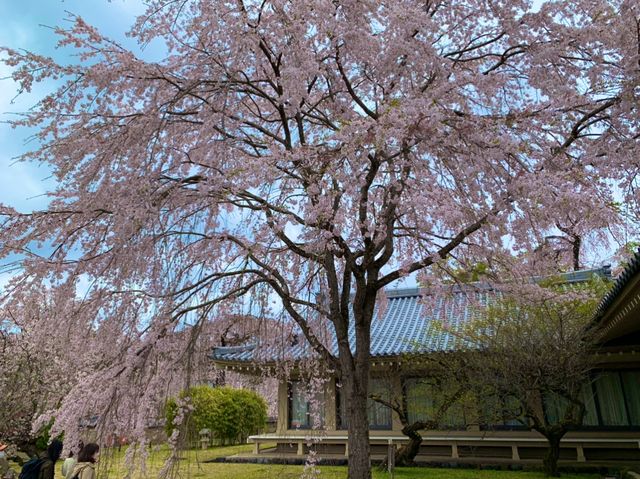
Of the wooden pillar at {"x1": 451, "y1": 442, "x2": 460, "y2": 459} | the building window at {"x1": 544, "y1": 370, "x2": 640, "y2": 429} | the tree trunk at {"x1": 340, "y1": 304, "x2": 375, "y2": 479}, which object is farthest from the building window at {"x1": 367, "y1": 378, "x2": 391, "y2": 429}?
the tree trunk at {"x1": 340, "y1": 304, "x2": 375, "y2": 479}

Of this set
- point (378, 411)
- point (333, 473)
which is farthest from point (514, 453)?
point (333, 473)

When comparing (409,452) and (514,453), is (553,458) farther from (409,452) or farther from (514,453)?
(409,452)

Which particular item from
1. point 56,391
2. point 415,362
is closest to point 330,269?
point 415,362

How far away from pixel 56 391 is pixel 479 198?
13131 millimetres

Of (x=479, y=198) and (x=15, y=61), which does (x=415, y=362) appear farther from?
(x=15, y=61)

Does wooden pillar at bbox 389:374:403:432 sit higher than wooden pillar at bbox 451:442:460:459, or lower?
higher

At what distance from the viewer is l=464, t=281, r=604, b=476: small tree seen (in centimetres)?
835

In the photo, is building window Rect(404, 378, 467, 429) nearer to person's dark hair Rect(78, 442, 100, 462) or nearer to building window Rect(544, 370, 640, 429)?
building window Rect(544, 370, 640, 429)

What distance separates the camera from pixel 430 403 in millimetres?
11383

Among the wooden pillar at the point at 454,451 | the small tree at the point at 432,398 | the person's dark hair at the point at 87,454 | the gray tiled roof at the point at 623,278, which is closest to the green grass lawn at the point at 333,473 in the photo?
the small tree at the point at 432,398

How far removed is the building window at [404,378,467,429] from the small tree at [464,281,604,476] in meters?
1.22

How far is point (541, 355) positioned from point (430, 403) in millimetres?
3795

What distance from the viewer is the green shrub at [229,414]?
59.7ft

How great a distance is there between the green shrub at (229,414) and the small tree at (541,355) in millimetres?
11688
